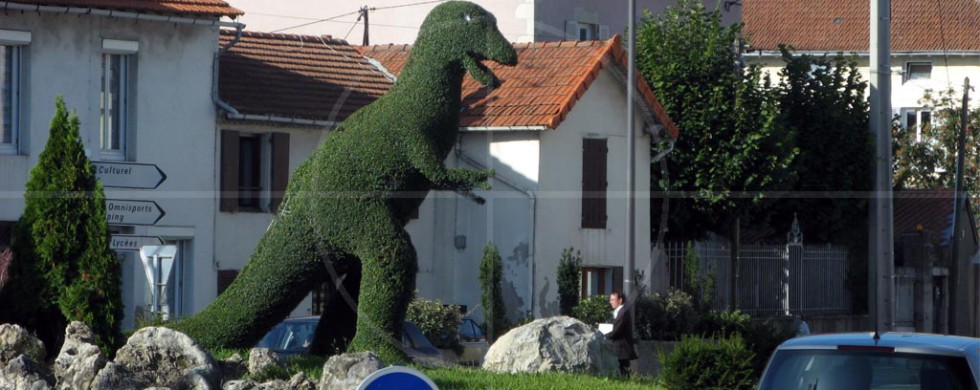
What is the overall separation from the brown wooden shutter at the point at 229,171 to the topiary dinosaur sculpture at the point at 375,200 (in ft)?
34.4

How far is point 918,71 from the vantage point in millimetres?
56938

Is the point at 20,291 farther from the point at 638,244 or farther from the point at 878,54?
the point at 638,244

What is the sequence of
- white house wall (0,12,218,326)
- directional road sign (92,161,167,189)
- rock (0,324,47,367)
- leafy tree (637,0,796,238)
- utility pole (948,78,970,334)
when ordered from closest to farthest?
rock (0,324,47,367), directional road sign (92,161,167,189), white house wall (0,12,218,326), leafy tree (637,0,796,238), utility pole (948,78,970,334)

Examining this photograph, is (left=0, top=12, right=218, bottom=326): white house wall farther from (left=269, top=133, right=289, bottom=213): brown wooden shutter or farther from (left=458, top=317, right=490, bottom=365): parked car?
(left=458, top=317, right=490, bottom=365): parked car

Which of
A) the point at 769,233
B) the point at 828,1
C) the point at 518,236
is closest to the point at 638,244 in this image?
the point at 518,236

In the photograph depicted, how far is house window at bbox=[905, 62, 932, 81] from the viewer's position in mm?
56594

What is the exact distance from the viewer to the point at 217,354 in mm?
15016

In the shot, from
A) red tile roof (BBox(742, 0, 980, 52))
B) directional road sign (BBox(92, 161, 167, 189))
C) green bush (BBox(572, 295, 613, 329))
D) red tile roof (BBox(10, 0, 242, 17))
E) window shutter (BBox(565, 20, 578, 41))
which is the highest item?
red tile roof (BBox(742, 0, 980, 52))

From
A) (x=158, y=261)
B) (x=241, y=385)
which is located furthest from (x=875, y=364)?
(x=158, y=261)

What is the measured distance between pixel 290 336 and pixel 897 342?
9.70 metres

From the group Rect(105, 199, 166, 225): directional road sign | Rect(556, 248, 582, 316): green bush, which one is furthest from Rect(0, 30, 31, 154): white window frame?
Rect(556, 248, 582, 316): green bush

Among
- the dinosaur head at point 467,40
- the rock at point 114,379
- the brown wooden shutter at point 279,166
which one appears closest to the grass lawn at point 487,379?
the rock at point 114,379

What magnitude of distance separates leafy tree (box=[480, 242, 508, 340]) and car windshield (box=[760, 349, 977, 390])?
1696 cm

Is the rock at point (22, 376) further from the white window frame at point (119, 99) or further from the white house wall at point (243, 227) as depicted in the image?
the white house wall at point (243, 227)
